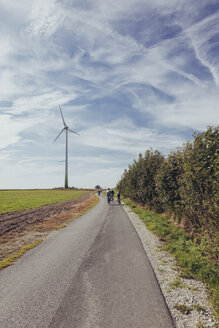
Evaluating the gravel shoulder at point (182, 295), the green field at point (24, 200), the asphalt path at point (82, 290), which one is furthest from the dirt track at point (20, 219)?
the gravel shoulder at point (182, 295)

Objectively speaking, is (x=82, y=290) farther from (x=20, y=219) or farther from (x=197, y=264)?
(x=20, y=219)

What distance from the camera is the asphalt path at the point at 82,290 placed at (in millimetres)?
4559

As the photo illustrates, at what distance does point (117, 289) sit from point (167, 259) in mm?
3300

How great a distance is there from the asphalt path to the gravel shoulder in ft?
0.73

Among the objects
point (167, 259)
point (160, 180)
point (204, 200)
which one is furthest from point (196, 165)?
point (160, 180)

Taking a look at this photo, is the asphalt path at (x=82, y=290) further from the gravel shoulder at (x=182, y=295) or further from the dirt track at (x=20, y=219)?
the dirt track at (x=20, y=219)

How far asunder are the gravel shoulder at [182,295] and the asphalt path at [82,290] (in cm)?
22

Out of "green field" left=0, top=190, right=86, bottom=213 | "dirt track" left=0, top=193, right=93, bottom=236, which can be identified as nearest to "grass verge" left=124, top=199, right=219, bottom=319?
"dirt track" left=0, top=193, right=93, bottom=236

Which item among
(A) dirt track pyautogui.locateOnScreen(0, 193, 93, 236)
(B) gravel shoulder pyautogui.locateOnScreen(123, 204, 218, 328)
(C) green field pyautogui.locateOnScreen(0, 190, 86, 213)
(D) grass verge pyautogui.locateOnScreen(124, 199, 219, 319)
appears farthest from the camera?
(C) green field pyautogui.locateOnScreen(0, 190, 86, 213)

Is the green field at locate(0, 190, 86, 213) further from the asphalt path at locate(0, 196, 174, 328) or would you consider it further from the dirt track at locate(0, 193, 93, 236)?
the asphalt path at locate(0, 196, 174, 328)

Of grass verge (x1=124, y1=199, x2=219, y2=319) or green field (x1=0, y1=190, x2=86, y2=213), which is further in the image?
green field (x1=0, y1=190, x2=86, y2=213)

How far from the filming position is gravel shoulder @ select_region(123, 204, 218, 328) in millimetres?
4547

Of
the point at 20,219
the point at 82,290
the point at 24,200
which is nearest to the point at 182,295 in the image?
the point at 82,290

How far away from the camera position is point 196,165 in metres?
9.80
